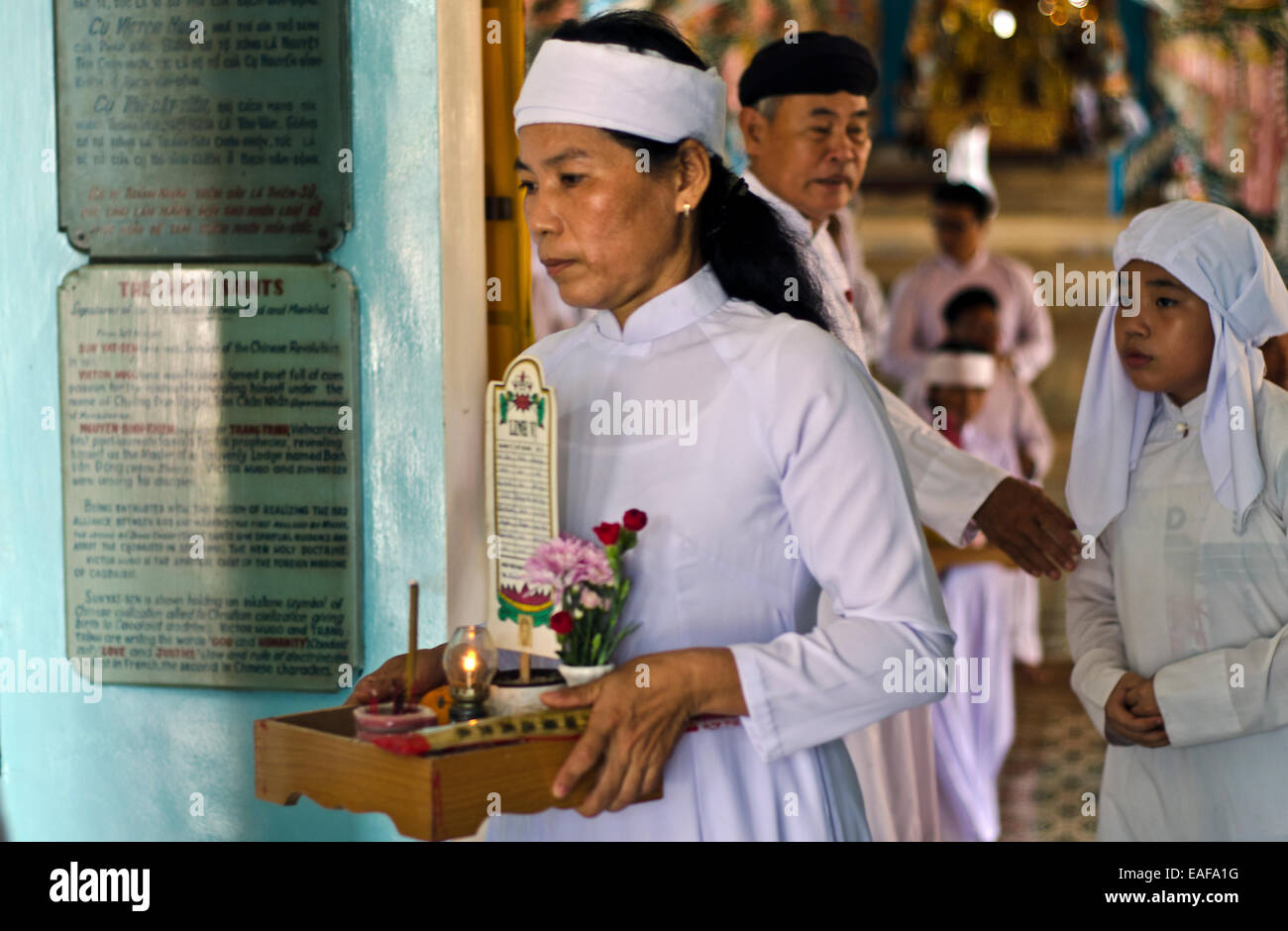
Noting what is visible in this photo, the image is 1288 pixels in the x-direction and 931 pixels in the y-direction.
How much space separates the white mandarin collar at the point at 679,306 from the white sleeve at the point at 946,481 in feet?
2.93

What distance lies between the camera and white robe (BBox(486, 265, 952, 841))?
2361mm

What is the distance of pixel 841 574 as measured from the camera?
238cm

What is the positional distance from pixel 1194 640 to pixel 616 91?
1479 millimetres

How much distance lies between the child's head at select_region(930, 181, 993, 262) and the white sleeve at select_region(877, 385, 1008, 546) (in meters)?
4.65

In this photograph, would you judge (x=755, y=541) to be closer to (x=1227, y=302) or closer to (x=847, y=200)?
(x=1227, y=302)

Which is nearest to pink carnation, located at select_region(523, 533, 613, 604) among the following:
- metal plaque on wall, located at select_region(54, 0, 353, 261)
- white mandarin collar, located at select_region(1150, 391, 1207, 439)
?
metal plaque on wall, located at select_region(54, 0, 353, 261)

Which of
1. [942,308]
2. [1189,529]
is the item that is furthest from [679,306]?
[942,308]

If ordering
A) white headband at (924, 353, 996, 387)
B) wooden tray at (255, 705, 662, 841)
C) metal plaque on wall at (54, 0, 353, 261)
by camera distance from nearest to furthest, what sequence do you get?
wooden tray at (255, 705, 662, 841), metal plaque on wall at (54, 0, 353, 261), white headband at (924, 353, 996, 387)

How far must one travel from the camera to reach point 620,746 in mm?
2281

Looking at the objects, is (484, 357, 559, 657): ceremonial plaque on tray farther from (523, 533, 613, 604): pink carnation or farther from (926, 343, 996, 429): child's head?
(926, 343, 996, 429): child's head

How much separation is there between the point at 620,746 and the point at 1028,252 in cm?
1420

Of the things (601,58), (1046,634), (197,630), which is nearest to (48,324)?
(197,630)

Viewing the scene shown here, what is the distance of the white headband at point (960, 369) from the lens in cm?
649
